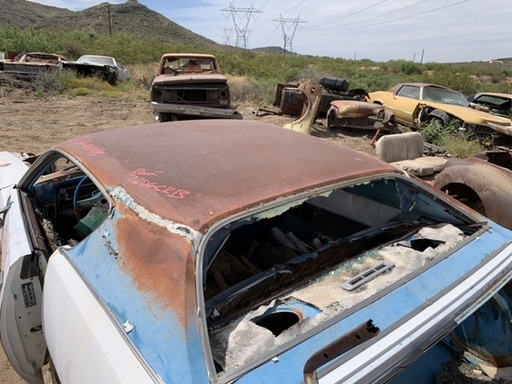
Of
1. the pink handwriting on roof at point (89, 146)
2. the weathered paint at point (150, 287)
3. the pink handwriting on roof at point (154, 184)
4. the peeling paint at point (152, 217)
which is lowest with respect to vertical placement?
the weathered paint at point (150, 287)

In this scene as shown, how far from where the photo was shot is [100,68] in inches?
617

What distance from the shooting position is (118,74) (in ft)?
53.4

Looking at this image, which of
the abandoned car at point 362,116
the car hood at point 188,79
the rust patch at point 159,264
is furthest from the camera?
the abandoned car at point 362,116

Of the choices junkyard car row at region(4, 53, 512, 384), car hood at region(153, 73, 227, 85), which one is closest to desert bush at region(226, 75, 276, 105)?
car hood at region(153, 73, 227, 85)

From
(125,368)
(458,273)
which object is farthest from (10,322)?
(458,273)

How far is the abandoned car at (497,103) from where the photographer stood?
10.7 meters

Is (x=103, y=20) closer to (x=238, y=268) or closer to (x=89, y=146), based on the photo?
(x=89, y=146)

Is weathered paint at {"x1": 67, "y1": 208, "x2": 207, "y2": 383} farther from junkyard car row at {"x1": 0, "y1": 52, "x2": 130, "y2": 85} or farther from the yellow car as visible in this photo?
junkyard car row at {"x1": 0, "y1": 52, "x2": 130, "y2": 85}

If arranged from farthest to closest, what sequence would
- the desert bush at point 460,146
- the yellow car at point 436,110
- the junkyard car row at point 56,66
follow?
the junkyard car row at point 56,66 → the yellow car at point 436,110 → the desert bush at point 460,146

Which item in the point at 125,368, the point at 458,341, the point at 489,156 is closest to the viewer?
the point at 125,368

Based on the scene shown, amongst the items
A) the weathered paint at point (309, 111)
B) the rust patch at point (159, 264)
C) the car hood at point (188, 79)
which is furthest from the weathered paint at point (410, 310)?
the car hood at point (188, 79)

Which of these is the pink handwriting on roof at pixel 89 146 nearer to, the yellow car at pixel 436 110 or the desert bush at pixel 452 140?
the desert bush at pixel 452 140

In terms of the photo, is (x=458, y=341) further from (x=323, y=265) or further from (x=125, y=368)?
(x=125, y=368)

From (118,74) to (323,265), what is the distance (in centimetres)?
1623
